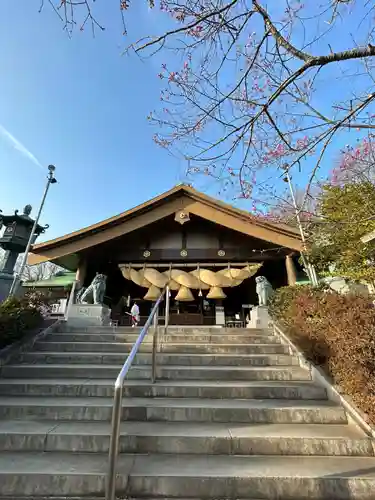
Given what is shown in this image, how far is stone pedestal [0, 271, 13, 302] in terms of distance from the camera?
31.6 ft

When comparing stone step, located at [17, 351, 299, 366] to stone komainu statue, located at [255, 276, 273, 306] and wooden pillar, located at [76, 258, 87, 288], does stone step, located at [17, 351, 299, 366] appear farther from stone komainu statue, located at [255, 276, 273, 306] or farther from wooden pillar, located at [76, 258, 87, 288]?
wooden pillar, located at [76, 258, 87, 288]

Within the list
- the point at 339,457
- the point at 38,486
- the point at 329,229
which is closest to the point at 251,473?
the point at 339,457

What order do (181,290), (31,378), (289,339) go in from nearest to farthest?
(31,378), (289,339), (181,290)

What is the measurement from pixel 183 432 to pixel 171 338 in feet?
10.5

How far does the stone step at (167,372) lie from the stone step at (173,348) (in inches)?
27.8

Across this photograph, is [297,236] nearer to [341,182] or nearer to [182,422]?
[341,182]

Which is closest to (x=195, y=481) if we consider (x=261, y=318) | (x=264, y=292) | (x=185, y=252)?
(x=261, y=318)

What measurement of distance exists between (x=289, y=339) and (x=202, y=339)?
5.92ft

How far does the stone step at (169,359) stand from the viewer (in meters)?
4.79

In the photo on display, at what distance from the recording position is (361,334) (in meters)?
3.04

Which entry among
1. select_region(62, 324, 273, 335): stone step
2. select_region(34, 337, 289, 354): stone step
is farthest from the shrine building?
select_region(34, 337, 289, 354): stone step

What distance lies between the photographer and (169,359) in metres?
4.88

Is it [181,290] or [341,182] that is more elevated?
[341,182]

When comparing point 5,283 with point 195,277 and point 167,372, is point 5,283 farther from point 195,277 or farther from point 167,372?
point 167,372
